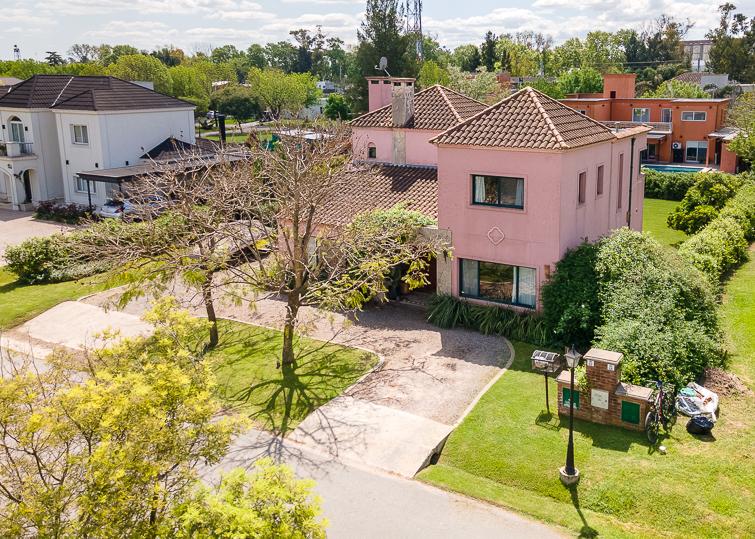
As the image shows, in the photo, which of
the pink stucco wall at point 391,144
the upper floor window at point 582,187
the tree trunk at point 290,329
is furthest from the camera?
the pink stucco wall at point 391,144

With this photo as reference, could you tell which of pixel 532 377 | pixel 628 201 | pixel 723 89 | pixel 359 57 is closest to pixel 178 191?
pixel 532 377

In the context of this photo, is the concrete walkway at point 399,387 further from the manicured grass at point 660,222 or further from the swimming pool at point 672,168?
the swimming pool at point 672,168

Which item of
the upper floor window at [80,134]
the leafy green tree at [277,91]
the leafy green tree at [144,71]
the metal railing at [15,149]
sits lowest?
the metal railing at [15,149]

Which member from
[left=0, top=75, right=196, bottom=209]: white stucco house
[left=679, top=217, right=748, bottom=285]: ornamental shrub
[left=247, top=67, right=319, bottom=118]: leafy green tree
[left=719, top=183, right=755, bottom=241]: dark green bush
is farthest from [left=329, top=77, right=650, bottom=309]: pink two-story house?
[left=247, top=67, right=319, bottom=118]: leafy green tree

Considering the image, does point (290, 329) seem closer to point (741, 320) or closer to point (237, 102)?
point (741, 320)

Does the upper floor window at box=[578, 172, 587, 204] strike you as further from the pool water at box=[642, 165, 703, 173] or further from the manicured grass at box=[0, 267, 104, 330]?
the pool water at box=[642, 165, 703, 173]

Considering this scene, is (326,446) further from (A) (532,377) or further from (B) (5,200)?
(B) (5,200)

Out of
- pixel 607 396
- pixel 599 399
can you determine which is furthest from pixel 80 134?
pixel 607 396

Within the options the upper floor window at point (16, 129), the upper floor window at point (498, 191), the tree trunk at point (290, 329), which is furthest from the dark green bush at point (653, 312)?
the upper floor window at point (16, 129)
